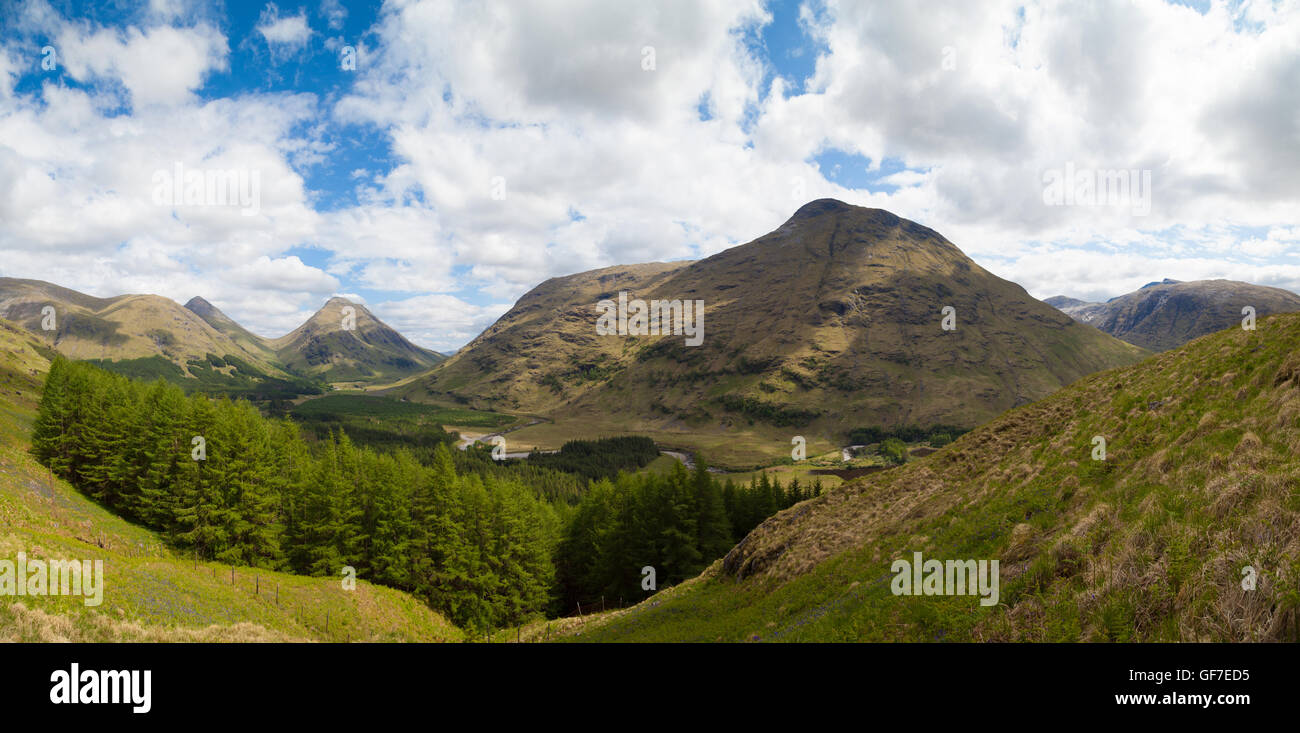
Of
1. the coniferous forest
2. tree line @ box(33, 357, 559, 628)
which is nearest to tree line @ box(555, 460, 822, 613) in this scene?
the coniferous forest

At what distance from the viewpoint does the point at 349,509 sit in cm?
4841

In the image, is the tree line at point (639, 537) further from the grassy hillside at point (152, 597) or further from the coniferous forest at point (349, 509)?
the grassy hillside at point (152, 597)

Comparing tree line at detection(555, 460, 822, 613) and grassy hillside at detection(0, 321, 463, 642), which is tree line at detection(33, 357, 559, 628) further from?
tree line at detection(555, 460, 822, 613)

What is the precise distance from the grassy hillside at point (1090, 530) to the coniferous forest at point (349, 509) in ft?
66.8

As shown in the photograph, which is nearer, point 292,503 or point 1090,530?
point 1090,530

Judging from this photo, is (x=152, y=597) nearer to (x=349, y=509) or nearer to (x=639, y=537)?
(x=349, y=509)

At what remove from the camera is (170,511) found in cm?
4188

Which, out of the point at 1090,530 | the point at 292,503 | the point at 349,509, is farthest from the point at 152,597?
the point at 1090,530

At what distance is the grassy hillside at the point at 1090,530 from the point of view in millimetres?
9273

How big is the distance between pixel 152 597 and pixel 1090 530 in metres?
40.6

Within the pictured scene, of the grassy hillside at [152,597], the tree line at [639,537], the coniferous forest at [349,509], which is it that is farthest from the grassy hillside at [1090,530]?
the coniferous forest at [349,509]
